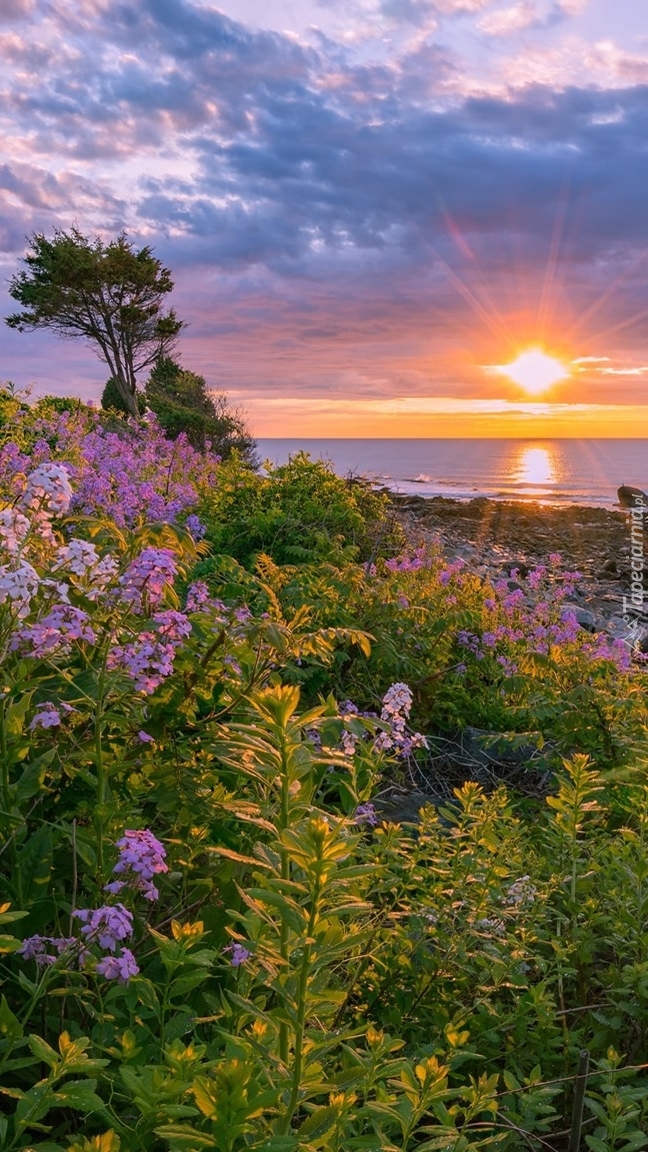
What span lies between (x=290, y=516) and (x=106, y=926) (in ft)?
26.3

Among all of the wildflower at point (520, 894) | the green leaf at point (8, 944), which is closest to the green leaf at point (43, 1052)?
the green leaf at point (8, 944)

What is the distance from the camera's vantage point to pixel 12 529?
244 cm

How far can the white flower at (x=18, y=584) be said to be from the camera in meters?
2.08

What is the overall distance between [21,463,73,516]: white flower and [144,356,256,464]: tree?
Result: 76.4ft

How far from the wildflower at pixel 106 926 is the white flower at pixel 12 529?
3.34ft

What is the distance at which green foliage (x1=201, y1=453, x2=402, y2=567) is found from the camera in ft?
30.7

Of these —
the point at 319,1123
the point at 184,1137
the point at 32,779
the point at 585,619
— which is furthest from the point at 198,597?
the point at 585,619

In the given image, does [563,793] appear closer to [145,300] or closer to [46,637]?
[46,637]

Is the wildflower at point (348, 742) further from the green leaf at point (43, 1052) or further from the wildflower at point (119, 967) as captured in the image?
the green leaf at point (43, 1052)

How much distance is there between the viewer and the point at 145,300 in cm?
4147

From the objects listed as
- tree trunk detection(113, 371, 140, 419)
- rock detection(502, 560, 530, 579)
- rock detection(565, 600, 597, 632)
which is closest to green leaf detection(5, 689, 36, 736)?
rock detection(565, 600, 597, 632)

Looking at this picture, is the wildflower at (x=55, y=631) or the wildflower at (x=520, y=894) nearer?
the wildflower at (x=55, y=631)

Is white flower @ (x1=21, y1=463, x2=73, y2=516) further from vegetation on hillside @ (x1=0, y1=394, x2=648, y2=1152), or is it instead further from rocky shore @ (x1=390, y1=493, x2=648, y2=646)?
rocky shore @ (x1=390, y1=493, x2=648, y2=646)

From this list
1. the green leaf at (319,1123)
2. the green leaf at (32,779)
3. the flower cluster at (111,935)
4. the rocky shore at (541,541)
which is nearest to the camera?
the green leaf at (319,1123)
